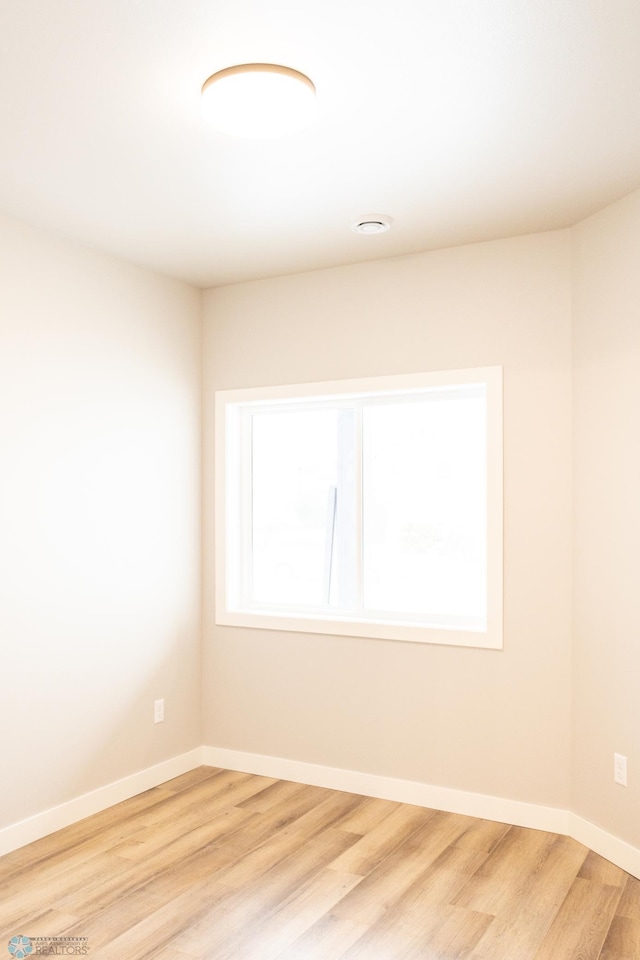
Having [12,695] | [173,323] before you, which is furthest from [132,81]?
[12,695]

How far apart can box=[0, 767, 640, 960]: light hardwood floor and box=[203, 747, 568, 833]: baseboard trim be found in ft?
0.17

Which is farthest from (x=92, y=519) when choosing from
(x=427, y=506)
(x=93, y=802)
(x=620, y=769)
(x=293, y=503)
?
(x=620, y=769)

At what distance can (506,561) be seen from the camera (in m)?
3.51

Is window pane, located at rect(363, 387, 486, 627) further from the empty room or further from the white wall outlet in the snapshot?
the white wall outlet

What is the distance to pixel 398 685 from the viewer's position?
3775 mm

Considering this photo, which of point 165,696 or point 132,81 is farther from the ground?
point 132,81

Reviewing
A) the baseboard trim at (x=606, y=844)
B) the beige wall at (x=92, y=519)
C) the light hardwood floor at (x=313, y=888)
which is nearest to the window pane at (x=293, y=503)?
the beige wall at (x=92, y=519)

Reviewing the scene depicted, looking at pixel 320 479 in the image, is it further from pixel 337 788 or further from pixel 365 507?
pixel 337 788

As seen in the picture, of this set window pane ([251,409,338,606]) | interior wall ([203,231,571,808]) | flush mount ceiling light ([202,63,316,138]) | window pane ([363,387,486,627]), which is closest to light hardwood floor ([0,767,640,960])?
interior wall ([203,231,571,808])

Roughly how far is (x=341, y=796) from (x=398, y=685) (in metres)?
0.62

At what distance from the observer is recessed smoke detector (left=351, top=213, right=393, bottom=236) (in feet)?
10.8

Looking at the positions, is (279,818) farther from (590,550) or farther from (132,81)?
(132,81)

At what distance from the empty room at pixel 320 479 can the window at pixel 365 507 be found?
0.8 inches

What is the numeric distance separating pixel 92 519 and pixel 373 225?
1.84 meters
